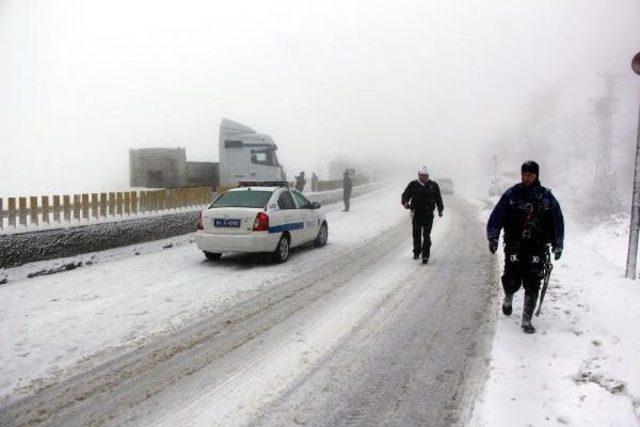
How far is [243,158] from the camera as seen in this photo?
2142 centimetres

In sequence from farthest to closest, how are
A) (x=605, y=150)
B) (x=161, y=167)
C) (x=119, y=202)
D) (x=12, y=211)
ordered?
(x=605, y=150)
(x=161, y=167)
(x=119, y=202)
(x=12, y=211)

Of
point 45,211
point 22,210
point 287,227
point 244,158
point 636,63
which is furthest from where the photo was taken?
point 244,158

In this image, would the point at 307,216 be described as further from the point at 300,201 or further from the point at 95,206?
the point at 95,206

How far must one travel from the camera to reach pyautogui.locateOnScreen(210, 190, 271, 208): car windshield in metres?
10.1

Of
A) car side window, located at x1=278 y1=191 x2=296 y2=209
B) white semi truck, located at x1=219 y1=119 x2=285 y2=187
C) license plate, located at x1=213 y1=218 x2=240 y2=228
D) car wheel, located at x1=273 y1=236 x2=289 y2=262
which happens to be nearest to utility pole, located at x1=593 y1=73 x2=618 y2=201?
white semi truck, located at x1=219 y1=119 x2=285 y2=187

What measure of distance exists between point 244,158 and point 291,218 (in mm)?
11130

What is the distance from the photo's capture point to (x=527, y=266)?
5609mm

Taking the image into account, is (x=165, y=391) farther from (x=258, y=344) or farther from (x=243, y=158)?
(x=243, y=158)

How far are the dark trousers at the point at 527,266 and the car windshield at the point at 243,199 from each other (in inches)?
Result: 214

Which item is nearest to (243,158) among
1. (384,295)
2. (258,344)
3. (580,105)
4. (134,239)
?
(134,239)

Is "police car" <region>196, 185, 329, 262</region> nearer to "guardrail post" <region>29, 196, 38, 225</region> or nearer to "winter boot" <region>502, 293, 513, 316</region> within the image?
"guardrail post" <region>29, 196, 38, 225</region>

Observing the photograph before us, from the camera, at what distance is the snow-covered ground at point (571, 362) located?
12.2ft

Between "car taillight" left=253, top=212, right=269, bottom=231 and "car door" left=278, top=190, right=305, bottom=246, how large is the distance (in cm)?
58

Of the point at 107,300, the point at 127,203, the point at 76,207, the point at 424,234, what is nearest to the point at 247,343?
the point at 107,300
